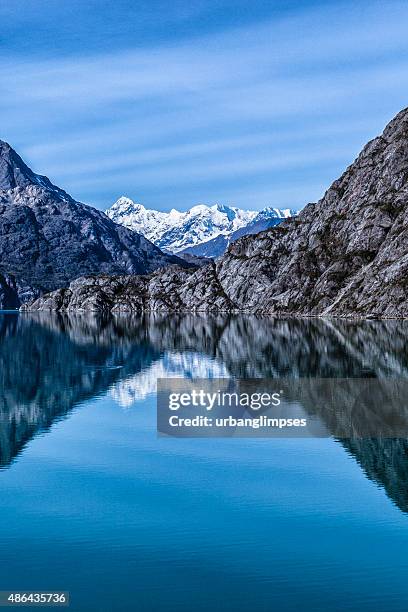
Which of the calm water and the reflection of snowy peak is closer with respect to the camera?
the calm water

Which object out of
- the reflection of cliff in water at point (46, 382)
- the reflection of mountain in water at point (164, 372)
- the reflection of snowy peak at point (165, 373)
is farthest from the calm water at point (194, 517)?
the reflection of snowy peak at point (165, 373)

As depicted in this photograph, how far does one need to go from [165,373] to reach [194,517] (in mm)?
90753

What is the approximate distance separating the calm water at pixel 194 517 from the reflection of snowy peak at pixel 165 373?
13.0 m

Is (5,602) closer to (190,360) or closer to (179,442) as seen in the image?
(179,442)

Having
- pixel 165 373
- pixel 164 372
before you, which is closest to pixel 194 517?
pixel 165 373

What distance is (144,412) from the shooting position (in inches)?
3969

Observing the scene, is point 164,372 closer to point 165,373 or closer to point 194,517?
point 165,373

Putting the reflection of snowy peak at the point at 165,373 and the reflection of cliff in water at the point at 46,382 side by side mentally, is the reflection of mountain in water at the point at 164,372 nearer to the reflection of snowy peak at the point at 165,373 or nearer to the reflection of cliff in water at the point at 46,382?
the reflection of cliff in water at the point at 46,382

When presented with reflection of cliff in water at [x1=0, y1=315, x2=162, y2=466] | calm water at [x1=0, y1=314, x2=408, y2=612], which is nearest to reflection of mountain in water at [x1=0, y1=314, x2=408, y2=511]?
reflection of cliff in water at [x1=0, y1=315, x2=162, y2=466]

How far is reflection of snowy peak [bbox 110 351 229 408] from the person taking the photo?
4616 inches

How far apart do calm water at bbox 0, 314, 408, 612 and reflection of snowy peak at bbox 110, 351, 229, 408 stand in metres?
13.0

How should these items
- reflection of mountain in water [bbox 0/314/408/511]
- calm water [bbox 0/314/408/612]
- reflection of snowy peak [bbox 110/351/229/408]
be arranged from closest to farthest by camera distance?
calm water [bbox 0/314/408/612]
reflection of mountain in water [bbox 0/314/408/511]
reflection of snowy peak [bbox 110/351/229/408]

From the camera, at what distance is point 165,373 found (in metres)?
146

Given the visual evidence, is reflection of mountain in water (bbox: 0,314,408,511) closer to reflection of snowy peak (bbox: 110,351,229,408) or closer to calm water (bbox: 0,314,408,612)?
reflection of snowy peak (bbox: 110,351,229,408)
